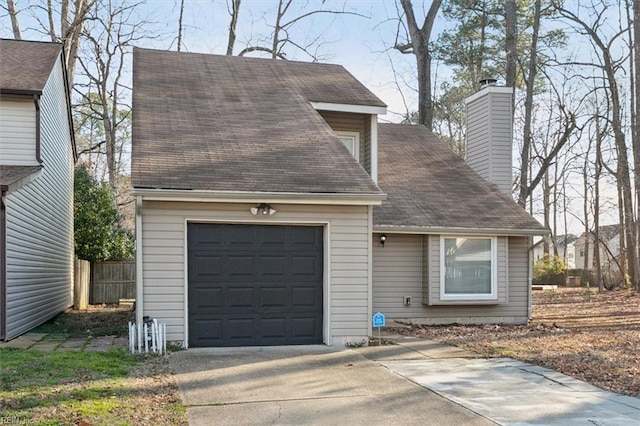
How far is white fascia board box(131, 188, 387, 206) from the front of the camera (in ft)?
29.7

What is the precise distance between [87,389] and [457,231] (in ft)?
28.6

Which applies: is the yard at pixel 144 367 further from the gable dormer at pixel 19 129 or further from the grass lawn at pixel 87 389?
the gable dormer at pixel 19 129

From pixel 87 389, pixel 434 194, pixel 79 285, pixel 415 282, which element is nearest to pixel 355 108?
pixel 434 194

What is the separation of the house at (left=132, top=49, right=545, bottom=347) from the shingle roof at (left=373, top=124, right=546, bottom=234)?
0.05 metres

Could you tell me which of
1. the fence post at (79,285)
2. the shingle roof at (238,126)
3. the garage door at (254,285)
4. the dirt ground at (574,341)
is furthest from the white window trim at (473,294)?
the fence post at (79,285)

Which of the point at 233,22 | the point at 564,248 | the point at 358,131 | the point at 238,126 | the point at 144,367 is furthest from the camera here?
the point at 564,248

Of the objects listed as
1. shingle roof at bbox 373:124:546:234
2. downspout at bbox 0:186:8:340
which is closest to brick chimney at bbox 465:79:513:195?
shingle roof at bbox 373:124:546:234

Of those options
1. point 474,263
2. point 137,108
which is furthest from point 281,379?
point 474,263

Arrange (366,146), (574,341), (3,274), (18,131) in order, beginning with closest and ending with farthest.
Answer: (3,274)
(574,341)
(18,131)
(366,146)

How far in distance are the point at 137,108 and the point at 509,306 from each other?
9055 mm

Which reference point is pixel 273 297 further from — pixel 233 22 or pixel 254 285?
pixel 233 22

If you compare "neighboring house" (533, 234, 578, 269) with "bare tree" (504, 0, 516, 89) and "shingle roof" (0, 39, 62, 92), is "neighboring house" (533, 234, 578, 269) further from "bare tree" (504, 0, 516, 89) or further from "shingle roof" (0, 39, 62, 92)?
"shingle roof" (0, 39, 62, 92)

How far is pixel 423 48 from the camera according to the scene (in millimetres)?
23609

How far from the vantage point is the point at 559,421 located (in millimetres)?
5863
